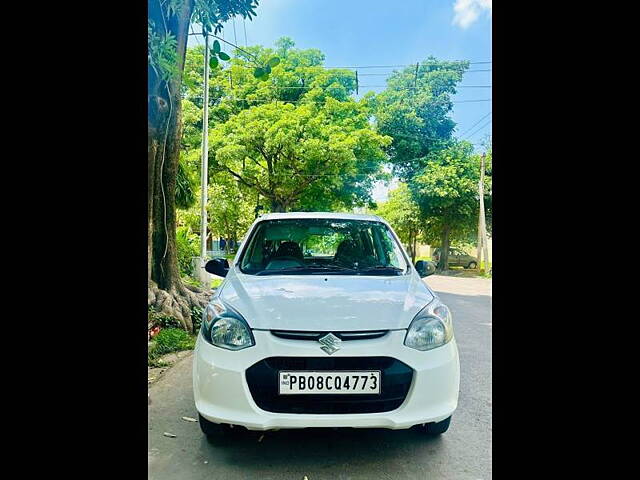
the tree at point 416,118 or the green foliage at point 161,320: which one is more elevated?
the tree at point 416,118

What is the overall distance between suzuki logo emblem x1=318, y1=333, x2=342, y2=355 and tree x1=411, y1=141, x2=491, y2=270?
19.7 metres

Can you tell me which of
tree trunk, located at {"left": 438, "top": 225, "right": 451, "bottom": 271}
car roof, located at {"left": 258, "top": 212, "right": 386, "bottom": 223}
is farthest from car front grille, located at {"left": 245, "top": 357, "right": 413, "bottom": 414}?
tree trunk, located at {"left": 438, "top": 225, "right": 451, "bottom": 271}

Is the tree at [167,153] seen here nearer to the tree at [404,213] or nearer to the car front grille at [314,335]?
the car front grille at [314,335]

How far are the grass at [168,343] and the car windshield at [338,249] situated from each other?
1.97 metres

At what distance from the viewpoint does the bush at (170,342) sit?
16.0 feet

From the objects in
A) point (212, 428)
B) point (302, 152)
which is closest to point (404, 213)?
point (302, 152)

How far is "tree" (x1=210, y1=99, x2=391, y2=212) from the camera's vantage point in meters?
15.7

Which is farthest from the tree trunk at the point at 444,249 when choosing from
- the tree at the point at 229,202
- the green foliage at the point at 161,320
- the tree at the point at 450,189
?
the green foliage at the point at 161,320

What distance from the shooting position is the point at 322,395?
7.16 feet

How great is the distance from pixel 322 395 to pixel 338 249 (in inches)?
78.0

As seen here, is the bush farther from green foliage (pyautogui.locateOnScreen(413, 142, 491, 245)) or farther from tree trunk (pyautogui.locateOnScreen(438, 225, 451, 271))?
tree trunk (pyautogui.locateOnScreen(438, 225, 451, 271))

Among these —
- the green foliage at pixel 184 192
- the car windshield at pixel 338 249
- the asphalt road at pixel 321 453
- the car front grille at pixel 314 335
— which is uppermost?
the green foliage at pixel 184 192

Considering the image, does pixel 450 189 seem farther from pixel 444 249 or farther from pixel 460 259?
pixel 460 259
